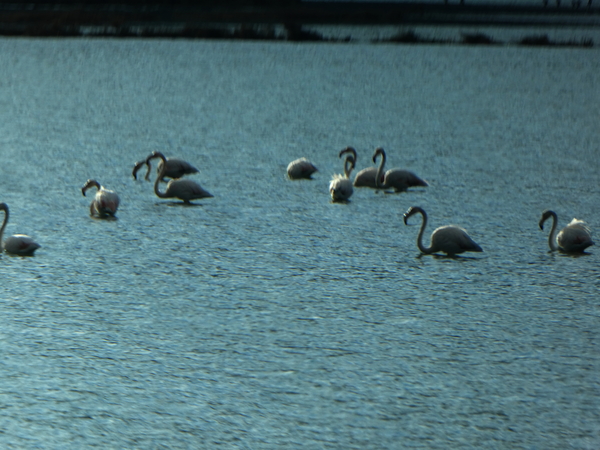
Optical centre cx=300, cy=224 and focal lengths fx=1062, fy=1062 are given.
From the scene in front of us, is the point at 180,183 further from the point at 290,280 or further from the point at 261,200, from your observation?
the point at 290,280

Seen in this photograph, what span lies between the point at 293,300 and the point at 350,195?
165 inches

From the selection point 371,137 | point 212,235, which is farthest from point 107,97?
point 212,235

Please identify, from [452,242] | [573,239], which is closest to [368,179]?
[452,242]

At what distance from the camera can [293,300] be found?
310 inches

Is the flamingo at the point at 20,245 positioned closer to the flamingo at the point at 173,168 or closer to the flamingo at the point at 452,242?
the flamingo at the point at 452,242

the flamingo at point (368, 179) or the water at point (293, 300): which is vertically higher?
the flamingo at point (368, 179)

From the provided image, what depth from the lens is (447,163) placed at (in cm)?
1495

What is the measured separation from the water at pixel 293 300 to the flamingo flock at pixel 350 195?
0.16 m

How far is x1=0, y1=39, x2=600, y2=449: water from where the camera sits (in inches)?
217

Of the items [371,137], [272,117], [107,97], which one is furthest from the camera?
[107,97]

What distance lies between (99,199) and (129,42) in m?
42.7

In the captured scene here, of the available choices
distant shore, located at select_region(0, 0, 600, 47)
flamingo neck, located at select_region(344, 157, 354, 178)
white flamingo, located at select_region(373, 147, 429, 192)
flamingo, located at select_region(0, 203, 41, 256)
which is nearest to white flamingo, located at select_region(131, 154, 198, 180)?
flamingo neck, located at select_region(344, 157, 354, 178)

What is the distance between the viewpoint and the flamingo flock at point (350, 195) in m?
9.29

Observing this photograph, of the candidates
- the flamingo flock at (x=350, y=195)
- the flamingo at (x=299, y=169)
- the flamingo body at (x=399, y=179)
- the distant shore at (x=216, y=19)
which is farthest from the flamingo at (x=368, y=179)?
the distant shore at (x=216, y=19)
